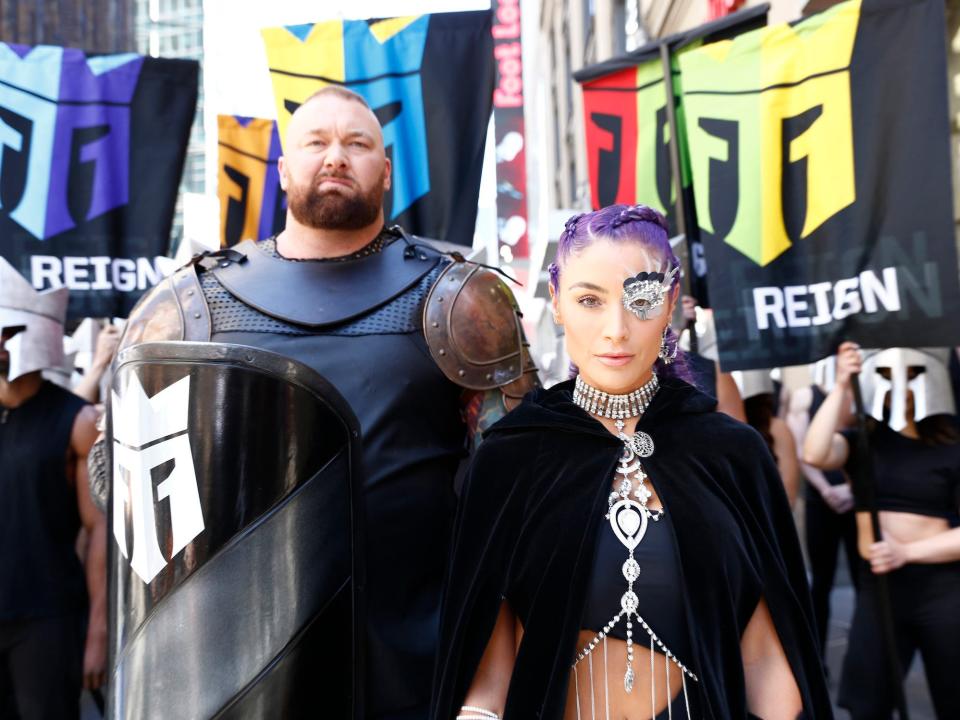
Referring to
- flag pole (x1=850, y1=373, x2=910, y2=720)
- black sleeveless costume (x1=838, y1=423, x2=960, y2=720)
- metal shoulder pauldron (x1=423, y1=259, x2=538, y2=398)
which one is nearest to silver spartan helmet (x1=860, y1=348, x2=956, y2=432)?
black sleeveless costume (x1=838, y1=423, x2=960, y2=720)

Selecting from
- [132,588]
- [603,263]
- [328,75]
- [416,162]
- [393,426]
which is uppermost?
[328,75]

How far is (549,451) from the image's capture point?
1931mm

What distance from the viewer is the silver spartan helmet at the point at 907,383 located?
13.1 feet

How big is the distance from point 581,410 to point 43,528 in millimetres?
2670

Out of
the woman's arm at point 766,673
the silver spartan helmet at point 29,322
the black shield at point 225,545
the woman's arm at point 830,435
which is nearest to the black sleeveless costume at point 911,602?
the woman's arm at point 830,435

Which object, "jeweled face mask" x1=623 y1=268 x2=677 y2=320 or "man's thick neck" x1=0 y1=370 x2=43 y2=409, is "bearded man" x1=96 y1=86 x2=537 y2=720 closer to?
"jeweled face mask" x1=623 y1=268 x2=677 y2=320

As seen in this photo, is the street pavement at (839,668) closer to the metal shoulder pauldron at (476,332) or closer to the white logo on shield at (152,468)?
the metal shoulder pauldron at (476,332)

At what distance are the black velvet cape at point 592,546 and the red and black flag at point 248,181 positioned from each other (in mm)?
3180

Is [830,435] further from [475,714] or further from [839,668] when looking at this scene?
[475,714]

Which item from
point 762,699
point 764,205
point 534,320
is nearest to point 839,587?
point 534,320

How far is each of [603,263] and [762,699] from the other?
A: 79cm

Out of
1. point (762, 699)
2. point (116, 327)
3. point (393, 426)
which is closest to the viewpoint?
point (762, 699)

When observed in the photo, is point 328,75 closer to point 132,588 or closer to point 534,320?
point 132,588

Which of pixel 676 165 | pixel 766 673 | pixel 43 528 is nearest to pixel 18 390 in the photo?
pixel 43 528
